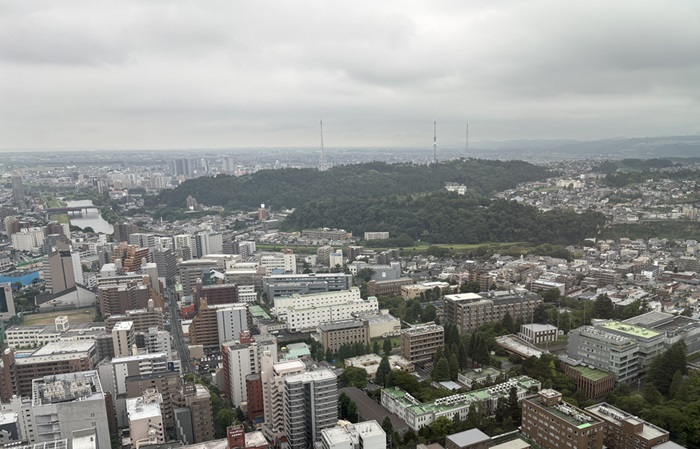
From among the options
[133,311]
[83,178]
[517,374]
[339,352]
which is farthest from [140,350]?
[83,178]

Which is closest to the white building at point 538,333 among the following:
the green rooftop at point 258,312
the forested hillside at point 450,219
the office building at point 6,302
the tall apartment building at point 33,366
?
the green rooftop at point 258,312

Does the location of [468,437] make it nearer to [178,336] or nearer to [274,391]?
[274,391]

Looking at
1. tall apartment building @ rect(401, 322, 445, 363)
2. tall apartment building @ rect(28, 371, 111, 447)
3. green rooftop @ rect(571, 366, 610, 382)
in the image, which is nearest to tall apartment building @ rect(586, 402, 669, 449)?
green rooftop @ rect(571, 366, 610, 382)

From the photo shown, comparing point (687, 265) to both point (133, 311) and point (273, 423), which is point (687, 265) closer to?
point (273, 423)

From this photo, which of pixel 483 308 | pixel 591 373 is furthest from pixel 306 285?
pixel 591 373

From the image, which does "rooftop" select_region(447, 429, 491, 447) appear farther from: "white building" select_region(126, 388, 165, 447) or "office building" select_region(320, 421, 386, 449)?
"white building" select_region(126, 388, 165, 447)

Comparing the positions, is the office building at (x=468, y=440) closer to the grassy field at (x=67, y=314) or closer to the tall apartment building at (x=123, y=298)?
the tall apartment building at (x=123, y=298)
